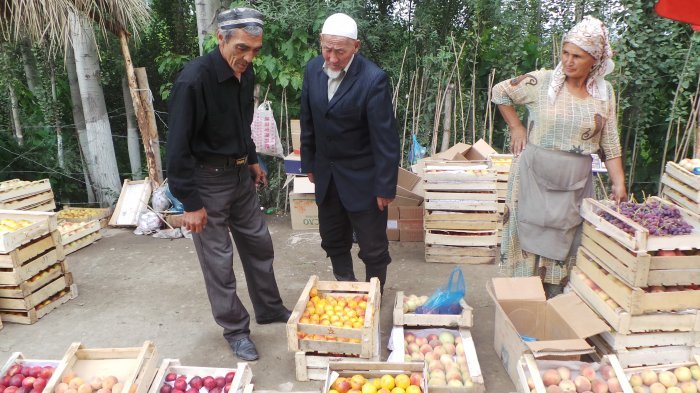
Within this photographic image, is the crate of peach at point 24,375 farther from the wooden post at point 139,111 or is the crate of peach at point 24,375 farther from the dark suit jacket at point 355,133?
the wooden post at point 139,111

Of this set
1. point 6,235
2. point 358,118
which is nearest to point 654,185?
point 358,118

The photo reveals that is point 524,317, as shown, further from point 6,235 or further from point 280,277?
point 6,235

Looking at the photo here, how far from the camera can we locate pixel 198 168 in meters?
2.88

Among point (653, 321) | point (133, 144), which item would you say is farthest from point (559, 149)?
point (133, 144)

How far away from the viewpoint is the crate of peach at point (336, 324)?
2.79 m

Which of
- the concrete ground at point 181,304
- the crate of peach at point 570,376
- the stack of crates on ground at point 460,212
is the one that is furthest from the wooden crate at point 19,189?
the crate of peach at point 570,376

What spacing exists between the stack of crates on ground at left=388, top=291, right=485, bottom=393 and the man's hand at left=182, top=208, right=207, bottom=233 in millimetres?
1282

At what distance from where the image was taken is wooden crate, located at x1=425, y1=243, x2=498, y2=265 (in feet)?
15.3

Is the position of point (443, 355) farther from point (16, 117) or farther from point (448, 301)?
point (16, 117)

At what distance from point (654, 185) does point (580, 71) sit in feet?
12.8

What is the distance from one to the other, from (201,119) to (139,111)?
3920 millimetres

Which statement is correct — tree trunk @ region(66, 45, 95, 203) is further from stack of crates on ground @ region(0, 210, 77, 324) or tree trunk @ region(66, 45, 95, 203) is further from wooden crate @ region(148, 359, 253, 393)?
wooden crate @ region(148, 359, 253, 393)

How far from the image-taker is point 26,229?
12.4ft

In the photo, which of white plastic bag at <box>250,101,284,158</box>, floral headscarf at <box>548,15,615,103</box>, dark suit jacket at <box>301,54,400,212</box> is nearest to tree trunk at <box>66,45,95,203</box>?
white plastic bag at <box>250,101,284,158</box>
